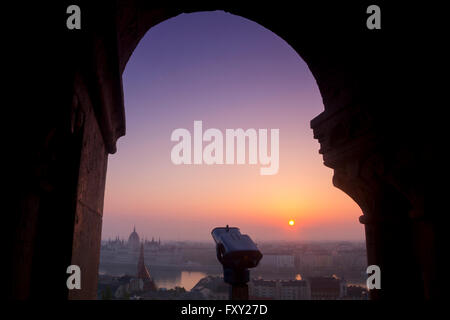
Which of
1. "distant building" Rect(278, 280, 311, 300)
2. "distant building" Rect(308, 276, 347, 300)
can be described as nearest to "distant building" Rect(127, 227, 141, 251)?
"distant building" Rect(278, 280, 311, 300)

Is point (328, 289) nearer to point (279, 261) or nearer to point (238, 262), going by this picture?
point (238, 262)

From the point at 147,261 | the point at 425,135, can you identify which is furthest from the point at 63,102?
the point at 147,261

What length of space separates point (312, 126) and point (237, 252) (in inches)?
60.6

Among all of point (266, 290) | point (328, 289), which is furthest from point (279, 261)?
point (328, 289)

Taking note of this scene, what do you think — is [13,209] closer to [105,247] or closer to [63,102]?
[63,102]

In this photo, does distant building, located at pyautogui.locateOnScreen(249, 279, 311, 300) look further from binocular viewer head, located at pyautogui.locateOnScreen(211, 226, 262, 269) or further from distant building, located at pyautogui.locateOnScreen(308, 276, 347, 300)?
binocular viewer head, located at pyautogui.locateOnScreen(211, 226, 262, 269)

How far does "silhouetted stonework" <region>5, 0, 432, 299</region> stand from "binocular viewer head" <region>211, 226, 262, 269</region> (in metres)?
1.05

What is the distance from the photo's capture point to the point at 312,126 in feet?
10.3

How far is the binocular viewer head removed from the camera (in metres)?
2.67

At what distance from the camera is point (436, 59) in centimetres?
189

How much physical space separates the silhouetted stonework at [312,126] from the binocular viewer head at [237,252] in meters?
1.05

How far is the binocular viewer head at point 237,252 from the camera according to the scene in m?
2.67

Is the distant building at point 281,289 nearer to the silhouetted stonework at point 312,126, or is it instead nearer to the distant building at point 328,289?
the distant building at point 328,289
